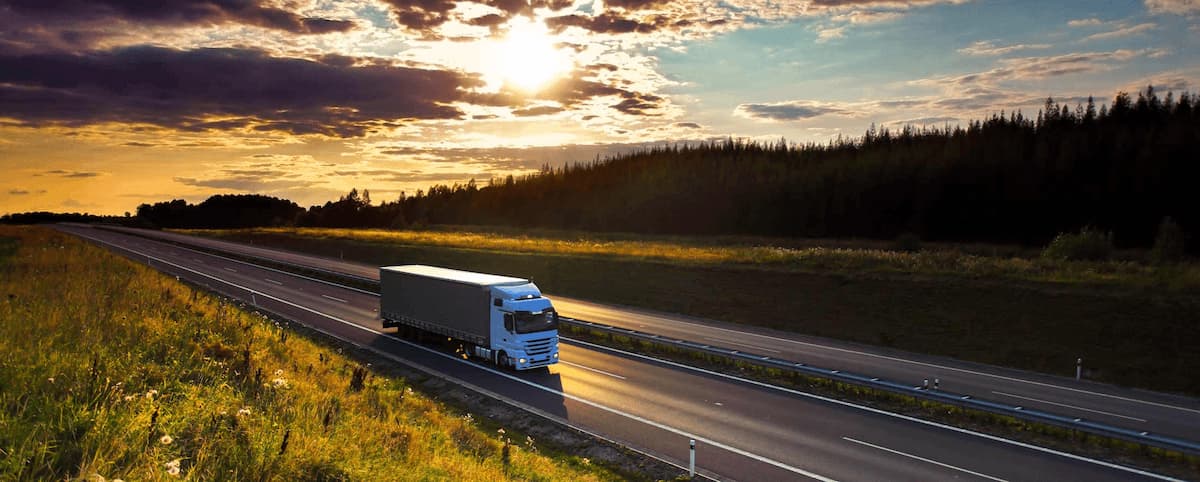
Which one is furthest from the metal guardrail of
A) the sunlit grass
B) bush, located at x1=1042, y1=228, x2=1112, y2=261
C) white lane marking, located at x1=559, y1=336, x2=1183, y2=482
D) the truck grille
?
bush, located at x1=1042, y1=228, x2=1112, y2=261

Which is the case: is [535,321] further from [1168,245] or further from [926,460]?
[1168,245]

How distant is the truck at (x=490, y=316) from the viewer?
88.8ft

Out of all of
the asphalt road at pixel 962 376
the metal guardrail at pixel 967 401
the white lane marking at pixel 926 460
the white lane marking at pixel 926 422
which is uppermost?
the metal guardrail at pixel 967 401

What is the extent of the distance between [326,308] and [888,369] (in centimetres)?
3412

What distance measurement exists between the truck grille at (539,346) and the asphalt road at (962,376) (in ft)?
33.8

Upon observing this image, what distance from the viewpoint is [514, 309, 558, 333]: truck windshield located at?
2703cm

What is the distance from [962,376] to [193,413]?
29.2m

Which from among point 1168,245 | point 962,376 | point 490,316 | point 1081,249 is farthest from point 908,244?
point 490,316

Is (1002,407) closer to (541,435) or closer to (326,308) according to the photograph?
(541,435)

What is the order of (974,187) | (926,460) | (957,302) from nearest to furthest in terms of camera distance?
(926,460) → (957,302) → (974,187)

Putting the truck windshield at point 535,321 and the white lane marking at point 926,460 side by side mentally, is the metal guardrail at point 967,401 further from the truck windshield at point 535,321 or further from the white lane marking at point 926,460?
the truck windshield at point 535,321

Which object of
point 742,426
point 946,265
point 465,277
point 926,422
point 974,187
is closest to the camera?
point 742,426

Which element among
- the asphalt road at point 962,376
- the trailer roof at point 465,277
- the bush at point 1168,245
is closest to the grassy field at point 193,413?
the trailer roof at point 465,277

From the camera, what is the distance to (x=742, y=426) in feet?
66.4
